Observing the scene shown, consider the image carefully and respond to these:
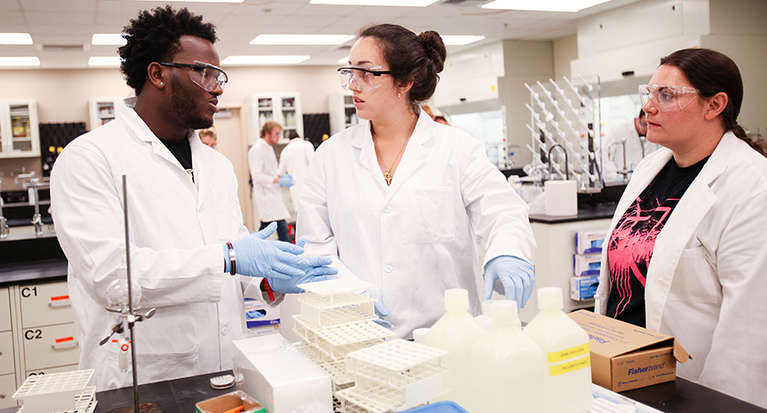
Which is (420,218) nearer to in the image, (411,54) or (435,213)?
(435,213)

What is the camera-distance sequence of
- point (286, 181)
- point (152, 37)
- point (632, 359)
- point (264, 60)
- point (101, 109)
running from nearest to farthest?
point (632, 359) < point (152, 37) < point (286, 181) < point (101, 109) < point (264, 60)

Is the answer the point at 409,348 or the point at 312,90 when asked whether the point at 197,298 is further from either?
the point at 312,90

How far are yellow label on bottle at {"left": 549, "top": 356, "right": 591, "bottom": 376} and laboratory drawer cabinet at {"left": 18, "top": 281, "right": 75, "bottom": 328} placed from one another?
114 inches

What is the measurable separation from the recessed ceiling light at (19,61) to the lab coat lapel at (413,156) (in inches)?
332

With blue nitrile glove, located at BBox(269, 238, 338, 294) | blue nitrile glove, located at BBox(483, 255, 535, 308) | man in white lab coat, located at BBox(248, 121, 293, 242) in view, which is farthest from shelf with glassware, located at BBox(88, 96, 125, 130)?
blue nitrile glove, located at BBox(483, 255, 535, 308)

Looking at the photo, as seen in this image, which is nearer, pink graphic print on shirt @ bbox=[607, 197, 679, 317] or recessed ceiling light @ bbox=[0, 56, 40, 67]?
pink graphic print on shirt @ bbox=[607, 197, 679, 317]

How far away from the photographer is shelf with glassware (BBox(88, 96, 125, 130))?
961cm

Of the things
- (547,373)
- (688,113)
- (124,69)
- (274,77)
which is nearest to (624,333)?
(547,373)

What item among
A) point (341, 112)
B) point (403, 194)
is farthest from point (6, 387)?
point (341, 112)

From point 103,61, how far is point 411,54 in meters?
8.67

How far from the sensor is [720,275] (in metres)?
1.70

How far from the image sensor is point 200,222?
1.73 meters

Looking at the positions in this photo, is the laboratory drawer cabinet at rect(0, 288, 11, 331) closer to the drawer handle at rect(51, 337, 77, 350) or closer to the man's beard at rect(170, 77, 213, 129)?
the drawer handle at rect(51, 337, 77, 350)

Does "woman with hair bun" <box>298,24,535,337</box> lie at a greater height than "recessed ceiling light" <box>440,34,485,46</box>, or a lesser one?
lesser
